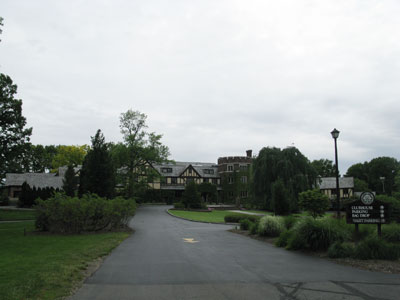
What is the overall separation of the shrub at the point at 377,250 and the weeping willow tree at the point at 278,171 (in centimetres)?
2873

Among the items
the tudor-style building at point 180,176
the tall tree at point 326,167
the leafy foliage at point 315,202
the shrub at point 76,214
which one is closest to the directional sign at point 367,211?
the leafy foliage at point 315,202

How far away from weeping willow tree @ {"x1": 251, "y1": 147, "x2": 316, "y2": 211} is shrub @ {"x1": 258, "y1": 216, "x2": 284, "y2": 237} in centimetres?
2278

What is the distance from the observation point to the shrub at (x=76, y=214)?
18.6 m

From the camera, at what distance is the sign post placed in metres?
11.4

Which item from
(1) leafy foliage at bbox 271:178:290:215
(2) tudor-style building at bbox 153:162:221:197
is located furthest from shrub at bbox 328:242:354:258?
(2) tudor-style building at bbox 153:162:221:197

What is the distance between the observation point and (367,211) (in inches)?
456

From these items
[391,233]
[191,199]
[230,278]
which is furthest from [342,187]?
[230,278]

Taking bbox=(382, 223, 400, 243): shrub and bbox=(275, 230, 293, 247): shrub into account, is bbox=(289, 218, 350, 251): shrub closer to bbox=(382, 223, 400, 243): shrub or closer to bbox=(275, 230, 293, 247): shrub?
bbox=(275, 230, 293, 247): shrub

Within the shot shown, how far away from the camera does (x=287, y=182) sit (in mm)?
39156

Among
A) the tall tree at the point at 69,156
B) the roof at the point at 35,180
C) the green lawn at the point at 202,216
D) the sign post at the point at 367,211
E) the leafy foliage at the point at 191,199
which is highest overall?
the tall tree at the point at 69,156

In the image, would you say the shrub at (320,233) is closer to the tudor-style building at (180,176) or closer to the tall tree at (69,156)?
the tudor-style building at (180,176)

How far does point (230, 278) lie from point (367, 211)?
21.2 ft

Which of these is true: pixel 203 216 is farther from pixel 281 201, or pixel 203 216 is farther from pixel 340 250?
pixel 340 250

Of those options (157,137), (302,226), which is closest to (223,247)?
(302,226)
